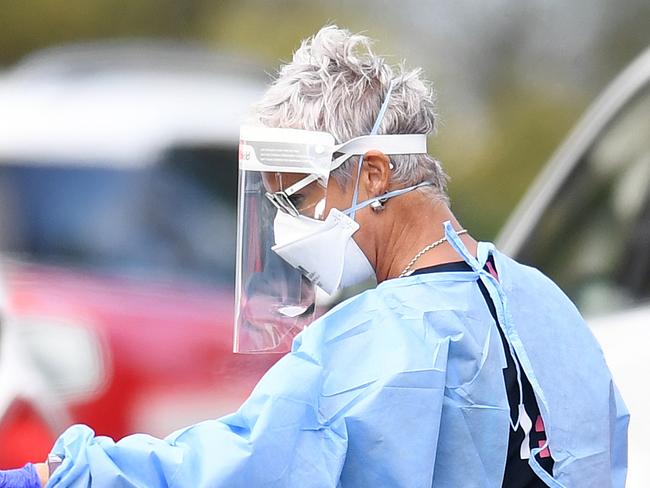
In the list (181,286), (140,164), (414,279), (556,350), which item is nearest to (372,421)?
(414,279)

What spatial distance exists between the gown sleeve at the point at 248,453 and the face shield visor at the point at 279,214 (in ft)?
1.07

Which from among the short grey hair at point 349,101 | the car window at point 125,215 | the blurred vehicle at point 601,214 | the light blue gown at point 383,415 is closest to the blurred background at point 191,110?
the car window at point 125,215

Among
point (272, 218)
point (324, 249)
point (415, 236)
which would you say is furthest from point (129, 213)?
point (415, 236)

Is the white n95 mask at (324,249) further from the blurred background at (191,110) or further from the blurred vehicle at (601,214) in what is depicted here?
the blurred background at (191,110)

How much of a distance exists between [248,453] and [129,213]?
375 cm

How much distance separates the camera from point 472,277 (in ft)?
6.04

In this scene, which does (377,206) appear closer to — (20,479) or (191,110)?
(20,479)

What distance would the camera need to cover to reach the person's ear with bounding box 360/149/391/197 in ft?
6.18

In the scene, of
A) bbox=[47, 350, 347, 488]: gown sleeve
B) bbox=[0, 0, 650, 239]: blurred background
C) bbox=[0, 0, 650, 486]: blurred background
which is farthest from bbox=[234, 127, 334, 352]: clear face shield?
bbox=[0, 0, 650, 239]: blurred background

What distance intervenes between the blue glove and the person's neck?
0.59 meters

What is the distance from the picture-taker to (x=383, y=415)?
67.4 inches

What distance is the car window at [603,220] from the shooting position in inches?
144

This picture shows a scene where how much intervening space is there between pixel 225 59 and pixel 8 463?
213cm

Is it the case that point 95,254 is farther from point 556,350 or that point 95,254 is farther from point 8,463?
point 556,350
